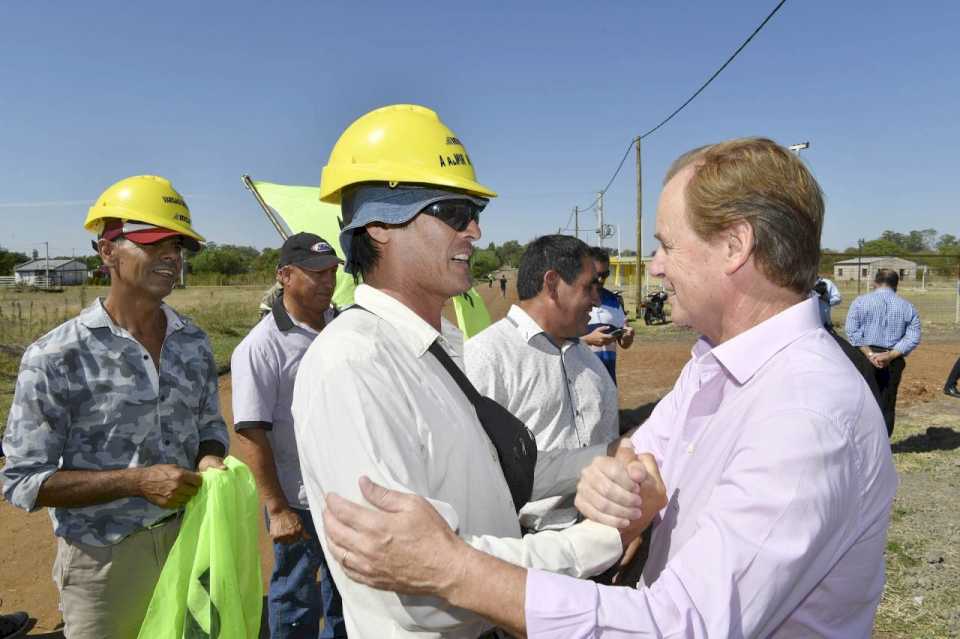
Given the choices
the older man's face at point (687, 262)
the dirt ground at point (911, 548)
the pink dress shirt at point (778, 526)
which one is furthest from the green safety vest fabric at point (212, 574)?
the dirt ground at point (911, 548)

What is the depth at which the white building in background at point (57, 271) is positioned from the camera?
68.5 meters

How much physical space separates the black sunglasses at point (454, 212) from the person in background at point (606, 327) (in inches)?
90.9

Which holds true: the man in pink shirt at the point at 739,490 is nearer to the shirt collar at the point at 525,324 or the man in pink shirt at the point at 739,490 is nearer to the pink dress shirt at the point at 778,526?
the pink dress shirt at the point at 778,526

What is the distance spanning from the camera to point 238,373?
11.1 feet

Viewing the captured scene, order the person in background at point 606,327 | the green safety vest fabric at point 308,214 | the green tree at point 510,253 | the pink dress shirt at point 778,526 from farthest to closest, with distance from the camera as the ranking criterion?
the green tree at point 510,253
the person in background at point 606,327
the green safety vest fabric at point 308,214
the pink dress shirt at point 778,526

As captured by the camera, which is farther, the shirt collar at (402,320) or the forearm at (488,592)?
the shirt collar at (402,320)

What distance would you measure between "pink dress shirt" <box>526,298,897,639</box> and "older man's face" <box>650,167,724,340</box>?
0.51ft

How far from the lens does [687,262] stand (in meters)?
1.47

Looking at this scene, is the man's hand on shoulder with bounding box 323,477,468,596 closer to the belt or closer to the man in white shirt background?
the belt

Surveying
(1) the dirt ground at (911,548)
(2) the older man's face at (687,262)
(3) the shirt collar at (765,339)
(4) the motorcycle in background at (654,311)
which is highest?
(2) the older man's face at (687,262)

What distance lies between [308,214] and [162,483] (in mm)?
2804

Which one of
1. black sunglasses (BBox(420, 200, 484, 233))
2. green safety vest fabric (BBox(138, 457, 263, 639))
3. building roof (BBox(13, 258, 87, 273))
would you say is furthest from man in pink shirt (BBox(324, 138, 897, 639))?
building roof (BBox(13, 258, 87, 273))

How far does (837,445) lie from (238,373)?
2.96 m

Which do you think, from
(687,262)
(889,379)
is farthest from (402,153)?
(889,379)
